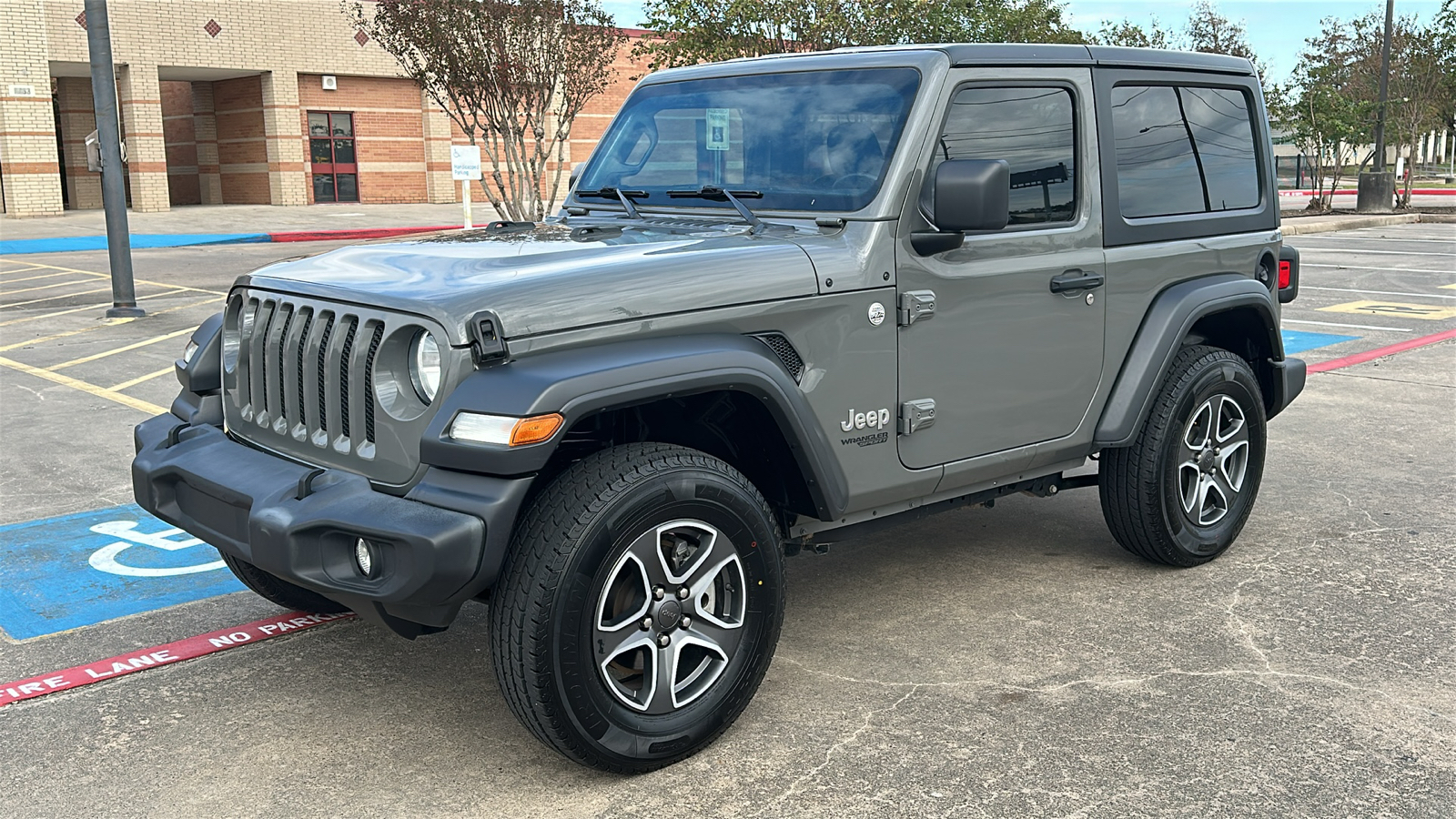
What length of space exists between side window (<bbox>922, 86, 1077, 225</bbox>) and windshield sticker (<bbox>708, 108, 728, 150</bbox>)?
799 mm

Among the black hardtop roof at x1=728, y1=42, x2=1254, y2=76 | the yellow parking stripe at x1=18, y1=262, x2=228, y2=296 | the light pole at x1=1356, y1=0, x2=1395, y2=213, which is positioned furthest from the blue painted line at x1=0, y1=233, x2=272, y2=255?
the light pole at x1=1356, y1=0, x2=1395, y2=213

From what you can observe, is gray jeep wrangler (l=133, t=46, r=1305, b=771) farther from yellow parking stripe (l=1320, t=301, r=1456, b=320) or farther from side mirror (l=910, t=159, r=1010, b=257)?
yellow parking stripe (l=1320, t=301, r=1456, b=320)

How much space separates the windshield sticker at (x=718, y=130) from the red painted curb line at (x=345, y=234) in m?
22.3

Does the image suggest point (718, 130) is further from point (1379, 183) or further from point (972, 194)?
point (1379, 183)

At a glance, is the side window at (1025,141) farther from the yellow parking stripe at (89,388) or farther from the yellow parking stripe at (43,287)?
the yellow parking stripe at (43,287)

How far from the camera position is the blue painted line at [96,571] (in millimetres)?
4746

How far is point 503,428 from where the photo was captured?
10.1ft

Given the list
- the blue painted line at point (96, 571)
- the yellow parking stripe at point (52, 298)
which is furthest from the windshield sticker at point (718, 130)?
the yellow parking stripe at point (52, 298)

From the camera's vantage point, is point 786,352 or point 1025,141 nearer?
point 786,352

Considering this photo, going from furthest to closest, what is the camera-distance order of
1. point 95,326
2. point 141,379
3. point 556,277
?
point 95,326 < point 141,379 < point 556,277

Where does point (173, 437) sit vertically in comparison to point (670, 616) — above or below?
above

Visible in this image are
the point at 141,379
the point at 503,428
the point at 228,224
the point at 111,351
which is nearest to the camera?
the point at 503,428

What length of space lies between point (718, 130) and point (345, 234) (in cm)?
2445

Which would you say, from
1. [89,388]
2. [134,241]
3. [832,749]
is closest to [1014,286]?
[832,749]
